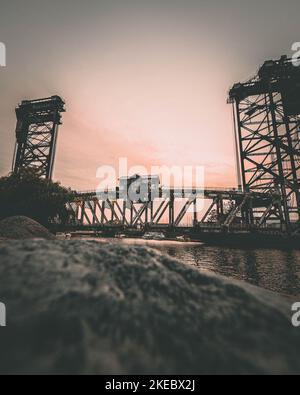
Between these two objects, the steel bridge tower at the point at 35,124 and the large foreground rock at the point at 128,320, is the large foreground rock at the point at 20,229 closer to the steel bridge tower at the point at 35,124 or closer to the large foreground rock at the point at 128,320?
the large foreground rock at the point at 128,320

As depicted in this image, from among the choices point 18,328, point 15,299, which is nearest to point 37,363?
point 18,328

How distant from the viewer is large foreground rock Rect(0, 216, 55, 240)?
8070 mm

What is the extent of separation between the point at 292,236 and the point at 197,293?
30785mm

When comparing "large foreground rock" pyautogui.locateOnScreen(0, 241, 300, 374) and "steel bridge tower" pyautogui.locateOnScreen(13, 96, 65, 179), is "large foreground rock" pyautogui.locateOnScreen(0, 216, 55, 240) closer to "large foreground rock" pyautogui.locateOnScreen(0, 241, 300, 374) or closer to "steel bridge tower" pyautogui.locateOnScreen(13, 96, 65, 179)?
"large foreground rock" pyautogui.locateOnScreen(0, 241, 300, 374)

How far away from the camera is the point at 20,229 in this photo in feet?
28.1

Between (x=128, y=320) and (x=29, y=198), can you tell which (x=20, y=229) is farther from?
(x=29, y=198)

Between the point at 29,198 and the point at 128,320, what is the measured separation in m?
21.1

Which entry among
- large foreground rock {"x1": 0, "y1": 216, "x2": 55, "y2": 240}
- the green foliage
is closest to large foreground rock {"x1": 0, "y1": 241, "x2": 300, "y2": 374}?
large foreground rock {"x1": 0, "y1": 216, "x2": 55, "y2": 240}

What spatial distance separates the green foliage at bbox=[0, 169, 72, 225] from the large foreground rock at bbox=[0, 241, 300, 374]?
64.9 feet

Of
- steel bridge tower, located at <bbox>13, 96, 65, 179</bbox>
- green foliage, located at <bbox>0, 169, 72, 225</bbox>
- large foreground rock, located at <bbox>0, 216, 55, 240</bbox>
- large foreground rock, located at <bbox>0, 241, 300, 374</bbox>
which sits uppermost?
steel bridge tower, located at <bbox>13, 96, 65, 179</bbox>

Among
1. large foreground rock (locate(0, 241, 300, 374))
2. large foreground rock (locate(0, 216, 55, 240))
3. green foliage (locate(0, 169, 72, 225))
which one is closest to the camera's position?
large foreground rock (locate(0, 241, 300, 374))

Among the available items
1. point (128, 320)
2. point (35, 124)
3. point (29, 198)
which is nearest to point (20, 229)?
point (128, 320)

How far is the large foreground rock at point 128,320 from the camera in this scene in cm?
114
